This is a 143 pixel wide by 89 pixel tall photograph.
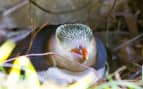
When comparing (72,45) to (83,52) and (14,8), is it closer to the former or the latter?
(83,52)

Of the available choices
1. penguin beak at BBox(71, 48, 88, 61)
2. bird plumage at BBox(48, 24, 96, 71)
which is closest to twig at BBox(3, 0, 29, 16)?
bird plumage at BBox(48, 24, 96, 71)

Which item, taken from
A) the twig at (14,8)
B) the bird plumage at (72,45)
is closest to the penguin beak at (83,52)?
the bird plumage at (72,45)

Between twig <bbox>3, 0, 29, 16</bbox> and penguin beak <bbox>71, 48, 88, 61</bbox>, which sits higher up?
twig <bbox>3, 0, 29, 16</bbox>

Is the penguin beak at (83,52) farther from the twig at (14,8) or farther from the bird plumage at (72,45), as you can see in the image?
the twig at (14,8)

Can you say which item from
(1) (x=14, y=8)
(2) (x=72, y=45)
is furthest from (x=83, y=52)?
(1) (x=14, y=8)

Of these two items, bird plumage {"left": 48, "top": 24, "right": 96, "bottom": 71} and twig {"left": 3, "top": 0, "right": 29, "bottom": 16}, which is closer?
bird plumage {"left": 48, "top": 24, "right": 96, "bottom": 71}

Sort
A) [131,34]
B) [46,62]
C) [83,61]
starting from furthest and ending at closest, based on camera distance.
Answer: [131,34] < [46,62] < [83,61]

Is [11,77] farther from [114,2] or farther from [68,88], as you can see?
[114,2]

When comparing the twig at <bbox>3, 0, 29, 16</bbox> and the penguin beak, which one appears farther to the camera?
the twig at <bbox>3, 0, 29, 16</bbox>

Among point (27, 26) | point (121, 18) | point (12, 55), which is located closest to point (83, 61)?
point (12, 55)

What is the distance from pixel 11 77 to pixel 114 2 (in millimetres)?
1176

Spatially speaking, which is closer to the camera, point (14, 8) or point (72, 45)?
point (72, 45)

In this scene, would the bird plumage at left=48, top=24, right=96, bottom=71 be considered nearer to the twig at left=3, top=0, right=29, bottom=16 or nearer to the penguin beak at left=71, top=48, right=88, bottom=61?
the penguin beak at left=71, top=48, right=88, bottom=61

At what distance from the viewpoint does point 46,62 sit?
6.23ft
